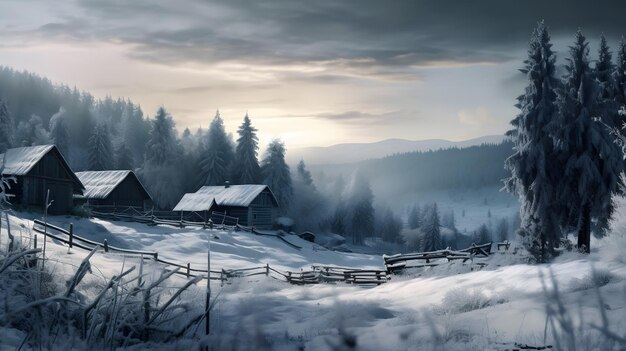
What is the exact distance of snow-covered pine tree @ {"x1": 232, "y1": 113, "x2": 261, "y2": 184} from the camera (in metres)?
70.7

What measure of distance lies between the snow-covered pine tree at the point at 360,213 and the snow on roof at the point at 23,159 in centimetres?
5793

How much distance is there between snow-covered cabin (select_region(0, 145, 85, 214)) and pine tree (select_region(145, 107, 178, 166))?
3266cm

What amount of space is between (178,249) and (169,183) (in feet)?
121

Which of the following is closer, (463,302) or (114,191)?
(463,302)

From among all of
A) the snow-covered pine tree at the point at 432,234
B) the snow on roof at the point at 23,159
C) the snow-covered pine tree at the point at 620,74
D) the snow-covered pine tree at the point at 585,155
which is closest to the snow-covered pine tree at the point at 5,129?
the snow on roof at the point at 23,159

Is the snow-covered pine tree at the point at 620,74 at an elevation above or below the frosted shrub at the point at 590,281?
above

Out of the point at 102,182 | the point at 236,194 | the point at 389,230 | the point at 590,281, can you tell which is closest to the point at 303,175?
the point at 389,230

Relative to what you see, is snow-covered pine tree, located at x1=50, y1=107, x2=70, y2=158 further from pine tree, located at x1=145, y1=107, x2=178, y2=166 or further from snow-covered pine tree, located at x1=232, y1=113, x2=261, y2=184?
snow-covered pine tree, located at x1=232, y1=113, x2=261, y2=184

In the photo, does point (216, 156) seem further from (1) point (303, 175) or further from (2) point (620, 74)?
(2) point (620, 74)

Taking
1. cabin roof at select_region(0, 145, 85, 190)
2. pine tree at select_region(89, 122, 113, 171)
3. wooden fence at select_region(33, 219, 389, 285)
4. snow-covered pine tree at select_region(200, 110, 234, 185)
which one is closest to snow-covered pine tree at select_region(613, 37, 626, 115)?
wooden fence at select_region(33, 219, 389, 285)

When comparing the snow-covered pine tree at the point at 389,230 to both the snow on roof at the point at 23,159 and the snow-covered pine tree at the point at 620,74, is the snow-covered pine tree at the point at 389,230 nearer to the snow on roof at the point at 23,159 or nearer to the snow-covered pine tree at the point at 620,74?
the snow-covered pine tree at the point at 620,74

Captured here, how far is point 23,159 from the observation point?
37469mm

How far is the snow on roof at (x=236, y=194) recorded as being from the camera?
53.1 m

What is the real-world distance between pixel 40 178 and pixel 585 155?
33694 mm
